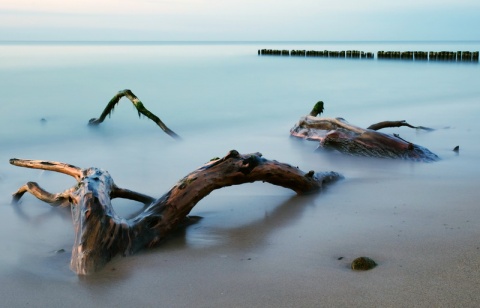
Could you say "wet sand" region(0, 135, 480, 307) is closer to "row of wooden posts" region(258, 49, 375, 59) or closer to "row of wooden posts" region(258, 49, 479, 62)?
"row of wooden posts" region(258, 49, 479, 62)

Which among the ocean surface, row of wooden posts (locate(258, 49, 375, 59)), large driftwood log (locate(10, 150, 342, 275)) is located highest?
large driftwood log (locate(10, 150, 342, 275))

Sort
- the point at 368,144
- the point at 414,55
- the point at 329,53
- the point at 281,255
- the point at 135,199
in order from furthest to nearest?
the point at 329,53, the point at 414,55, the point at 368,144, the point at 135,199, the point at 281,255

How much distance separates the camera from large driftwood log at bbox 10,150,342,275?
151 inches

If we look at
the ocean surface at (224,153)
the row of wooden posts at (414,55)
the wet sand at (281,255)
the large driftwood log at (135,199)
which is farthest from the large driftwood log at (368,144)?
the row of wooden posts at (414,55)

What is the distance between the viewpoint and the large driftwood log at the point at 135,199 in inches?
151

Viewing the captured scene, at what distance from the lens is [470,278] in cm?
Answer: 347

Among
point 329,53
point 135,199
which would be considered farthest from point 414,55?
point 135,199

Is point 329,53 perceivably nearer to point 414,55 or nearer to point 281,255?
point 414,55

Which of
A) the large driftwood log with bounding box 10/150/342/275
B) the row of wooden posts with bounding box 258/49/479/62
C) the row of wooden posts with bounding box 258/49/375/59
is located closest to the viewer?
the large driftwood log with bounding box 10/150/342/275

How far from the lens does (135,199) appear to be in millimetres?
5254

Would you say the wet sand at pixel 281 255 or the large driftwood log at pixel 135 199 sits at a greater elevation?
the large driftwood log at pixel 135 199

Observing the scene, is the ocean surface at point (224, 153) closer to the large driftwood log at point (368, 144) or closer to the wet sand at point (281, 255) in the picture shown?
the wet sand at point (281, 255)

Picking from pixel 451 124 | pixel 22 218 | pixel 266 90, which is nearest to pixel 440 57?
pixel 266 90

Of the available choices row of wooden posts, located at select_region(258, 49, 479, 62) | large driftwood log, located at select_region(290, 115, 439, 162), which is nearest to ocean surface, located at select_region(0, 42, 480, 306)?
large driftwood log, located at select_region(290, 115, 439, 162)
